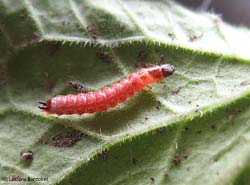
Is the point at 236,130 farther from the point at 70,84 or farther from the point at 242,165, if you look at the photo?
Result: the point at 70,84

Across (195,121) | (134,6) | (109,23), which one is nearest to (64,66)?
(109,23)

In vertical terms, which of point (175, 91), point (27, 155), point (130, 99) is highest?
A: point (175, 91)

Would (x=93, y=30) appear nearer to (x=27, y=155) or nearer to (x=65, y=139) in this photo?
(x=65, y=139)

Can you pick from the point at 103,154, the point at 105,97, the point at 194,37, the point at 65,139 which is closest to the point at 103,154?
the point at 103,154

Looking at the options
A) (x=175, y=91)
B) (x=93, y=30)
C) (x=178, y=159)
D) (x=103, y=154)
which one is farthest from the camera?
(x=93, y=30)

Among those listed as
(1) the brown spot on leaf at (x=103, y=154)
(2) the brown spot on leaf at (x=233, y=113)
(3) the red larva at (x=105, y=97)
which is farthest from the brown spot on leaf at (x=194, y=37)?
(1) the brown spot on leaf at (x=103, y=154)

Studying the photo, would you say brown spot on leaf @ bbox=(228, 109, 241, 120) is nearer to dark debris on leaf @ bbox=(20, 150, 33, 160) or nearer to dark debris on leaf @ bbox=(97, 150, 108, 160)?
dark debris on leaf @ bbox=(97, 150, 108, 160)
